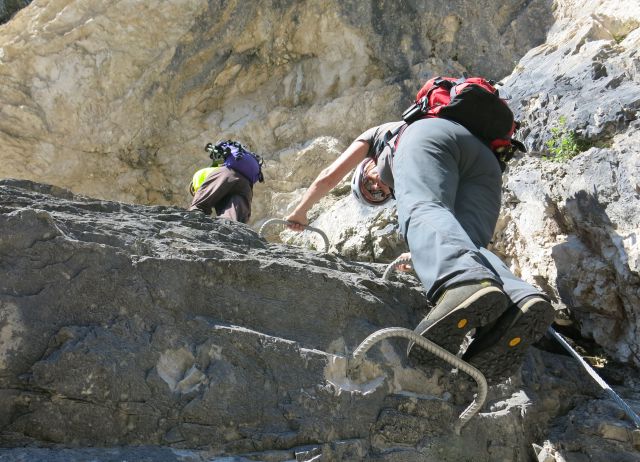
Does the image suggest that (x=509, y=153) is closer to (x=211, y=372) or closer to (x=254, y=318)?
(x=254, y=318)

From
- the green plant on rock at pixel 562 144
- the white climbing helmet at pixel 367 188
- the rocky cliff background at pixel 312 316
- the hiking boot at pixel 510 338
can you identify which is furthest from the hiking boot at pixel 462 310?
the green plant on rock at pixel 562 144

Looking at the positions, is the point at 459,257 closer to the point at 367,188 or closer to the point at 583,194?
the point at 367,188

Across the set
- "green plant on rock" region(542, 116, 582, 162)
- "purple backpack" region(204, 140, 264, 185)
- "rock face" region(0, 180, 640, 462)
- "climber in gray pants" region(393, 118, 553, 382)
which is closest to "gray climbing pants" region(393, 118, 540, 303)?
"climber in gray pants" region(393, 118, 553, 382)

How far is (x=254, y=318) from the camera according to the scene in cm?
286

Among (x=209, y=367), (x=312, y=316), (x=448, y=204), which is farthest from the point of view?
(x=312, y=316)

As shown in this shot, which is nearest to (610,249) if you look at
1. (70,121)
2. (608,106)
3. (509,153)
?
(509,153)

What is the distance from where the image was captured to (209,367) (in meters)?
2.55

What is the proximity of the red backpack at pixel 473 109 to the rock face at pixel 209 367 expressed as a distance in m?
0.93

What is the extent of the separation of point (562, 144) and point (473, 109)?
167 cm

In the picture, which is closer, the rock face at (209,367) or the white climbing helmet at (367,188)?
the rock face at (209,367)

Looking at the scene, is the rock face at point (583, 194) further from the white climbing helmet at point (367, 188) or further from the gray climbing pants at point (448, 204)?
the white climbing helmet at point (367, 188)

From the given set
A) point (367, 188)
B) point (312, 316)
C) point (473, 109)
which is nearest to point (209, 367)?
point (312, 316)

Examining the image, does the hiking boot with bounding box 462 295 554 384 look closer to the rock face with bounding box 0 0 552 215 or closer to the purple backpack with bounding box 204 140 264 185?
the purple backpack with bounding box 204 140 264 185

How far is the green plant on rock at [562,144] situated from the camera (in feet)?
15.1
